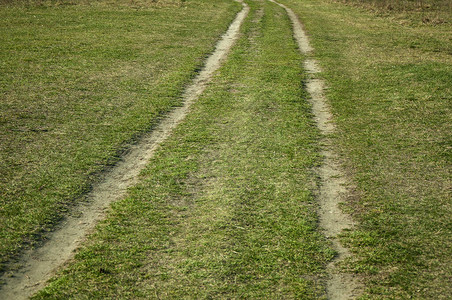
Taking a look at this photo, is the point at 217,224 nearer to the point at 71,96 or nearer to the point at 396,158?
the point at 396,158

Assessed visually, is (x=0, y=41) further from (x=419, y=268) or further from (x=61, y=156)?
(x=419, y=268)

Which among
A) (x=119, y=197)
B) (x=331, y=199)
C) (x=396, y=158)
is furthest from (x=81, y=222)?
(x=396, y=158)

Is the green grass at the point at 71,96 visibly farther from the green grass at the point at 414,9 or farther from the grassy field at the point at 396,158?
the green grass at the point at 414,9

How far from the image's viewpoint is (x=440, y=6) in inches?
1282

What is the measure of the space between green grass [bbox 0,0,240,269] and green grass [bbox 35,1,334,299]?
99cm

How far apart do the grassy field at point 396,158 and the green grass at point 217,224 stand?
2.30 ft

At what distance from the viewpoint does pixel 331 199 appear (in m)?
6.51

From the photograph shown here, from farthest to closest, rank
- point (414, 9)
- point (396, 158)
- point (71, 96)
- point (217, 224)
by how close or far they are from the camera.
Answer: point (414, 9) < point (71, 96) < point (396, 158) < point (217, 224)

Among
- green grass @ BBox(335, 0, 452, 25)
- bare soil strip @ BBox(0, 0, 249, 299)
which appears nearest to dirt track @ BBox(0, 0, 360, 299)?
bare soil strip @ BBox(0, 0, 249, 299)

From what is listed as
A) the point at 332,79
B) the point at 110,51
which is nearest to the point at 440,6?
the point at 332,79

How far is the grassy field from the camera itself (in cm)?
501

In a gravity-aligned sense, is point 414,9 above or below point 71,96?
above

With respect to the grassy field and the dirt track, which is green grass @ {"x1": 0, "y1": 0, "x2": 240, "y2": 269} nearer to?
the dirt track

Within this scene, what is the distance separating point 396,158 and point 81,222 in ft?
18.3
